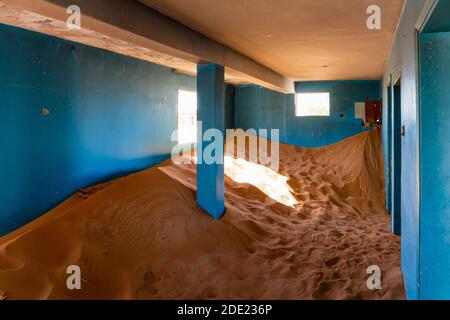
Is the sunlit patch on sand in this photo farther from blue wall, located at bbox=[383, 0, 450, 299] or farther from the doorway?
blue wall, located at bbox=[383, 0, 450, 299]

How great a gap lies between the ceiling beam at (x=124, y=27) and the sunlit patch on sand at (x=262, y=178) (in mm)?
2528

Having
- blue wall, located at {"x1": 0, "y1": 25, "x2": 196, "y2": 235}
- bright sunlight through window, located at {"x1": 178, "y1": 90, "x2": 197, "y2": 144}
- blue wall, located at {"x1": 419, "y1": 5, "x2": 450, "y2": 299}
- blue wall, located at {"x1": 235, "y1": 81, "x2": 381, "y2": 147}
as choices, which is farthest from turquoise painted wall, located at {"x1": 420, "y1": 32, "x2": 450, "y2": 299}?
blue wall, located at {"x1": 235, "y1": 81, "x2": 381, "y2": 147}

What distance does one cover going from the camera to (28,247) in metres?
3.84

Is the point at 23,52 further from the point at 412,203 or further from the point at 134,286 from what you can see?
the point at 412,203

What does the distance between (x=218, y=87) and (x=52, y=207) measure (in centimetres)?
272

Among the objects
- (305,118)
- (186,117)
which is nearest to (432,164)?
(186,117)

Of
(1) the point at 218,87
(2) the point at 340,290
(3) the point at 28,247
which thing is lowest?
(2) the point at 340,290

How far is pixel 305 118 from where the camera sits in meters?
11.1

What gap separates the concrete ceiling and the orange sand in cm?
222

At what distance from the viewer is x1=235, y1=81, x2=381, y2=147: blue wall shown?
10.5 meters

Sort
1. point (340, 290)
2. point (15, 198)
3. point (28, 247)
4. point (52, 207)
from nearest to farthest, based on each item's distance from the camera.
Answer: point (340, 290) → point (28, 247) → point (15, 198) → point (52, 207)

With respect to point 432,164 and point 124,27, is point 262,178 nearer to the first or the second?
point 124,27

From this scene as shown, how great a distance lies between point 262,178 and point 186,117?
2.23 metres
